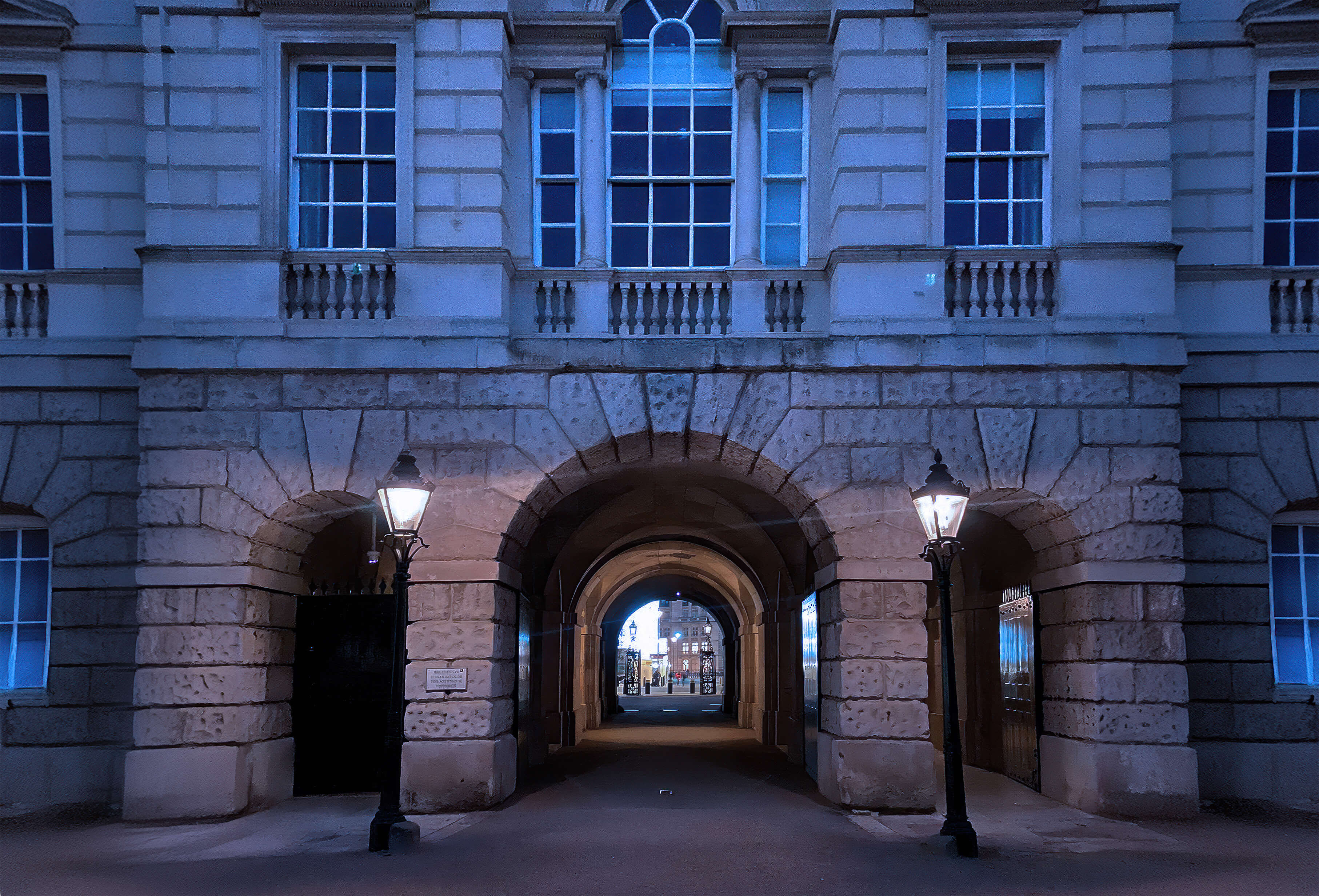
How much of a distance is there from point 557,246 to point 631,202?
96cm

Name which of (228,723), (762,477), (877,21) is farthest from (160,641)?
(877,21)

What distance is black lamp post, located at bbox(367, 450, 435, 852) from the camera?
31.1ft

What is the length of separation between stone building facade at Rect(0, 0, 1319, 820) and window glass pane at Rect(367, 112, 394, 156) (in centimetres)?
4

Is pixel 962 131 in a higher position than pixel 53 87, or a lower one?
lower

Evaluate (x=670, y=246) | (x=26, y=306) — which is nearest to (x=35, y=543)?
(x=26, y=306)

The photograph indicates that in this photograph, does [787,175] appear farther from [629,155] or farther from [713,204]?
[629,155]

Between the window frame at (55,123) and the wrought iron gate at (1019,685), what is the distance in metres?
11.6

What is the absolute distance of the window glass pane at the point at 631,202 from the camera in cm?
1278

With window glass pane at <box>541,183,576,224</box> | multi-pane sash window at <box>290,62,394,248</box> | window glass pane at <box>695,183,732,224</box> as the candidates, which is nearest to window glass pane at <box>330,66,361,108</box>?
multi-pane sash window at <box>290,62,394,248</box>

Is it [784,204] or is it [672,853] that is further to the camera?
[784,204]

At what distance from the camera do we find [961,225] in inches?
484

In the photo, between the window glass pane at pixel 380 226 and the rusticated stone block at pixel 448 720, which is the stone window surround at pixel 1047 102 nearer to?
the window glass pane at pixel 380 226

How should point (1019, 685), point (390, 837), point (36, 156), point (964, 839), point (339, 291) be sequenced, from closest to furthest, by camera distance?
point (964, 839) < point (390, 837) < point (339, 291) < point (36, 156) < point (1019, 685)

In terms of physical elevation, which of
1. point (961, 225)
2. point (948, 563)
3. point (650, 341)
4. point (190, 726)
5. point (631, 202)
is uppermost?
point (631, 202)
